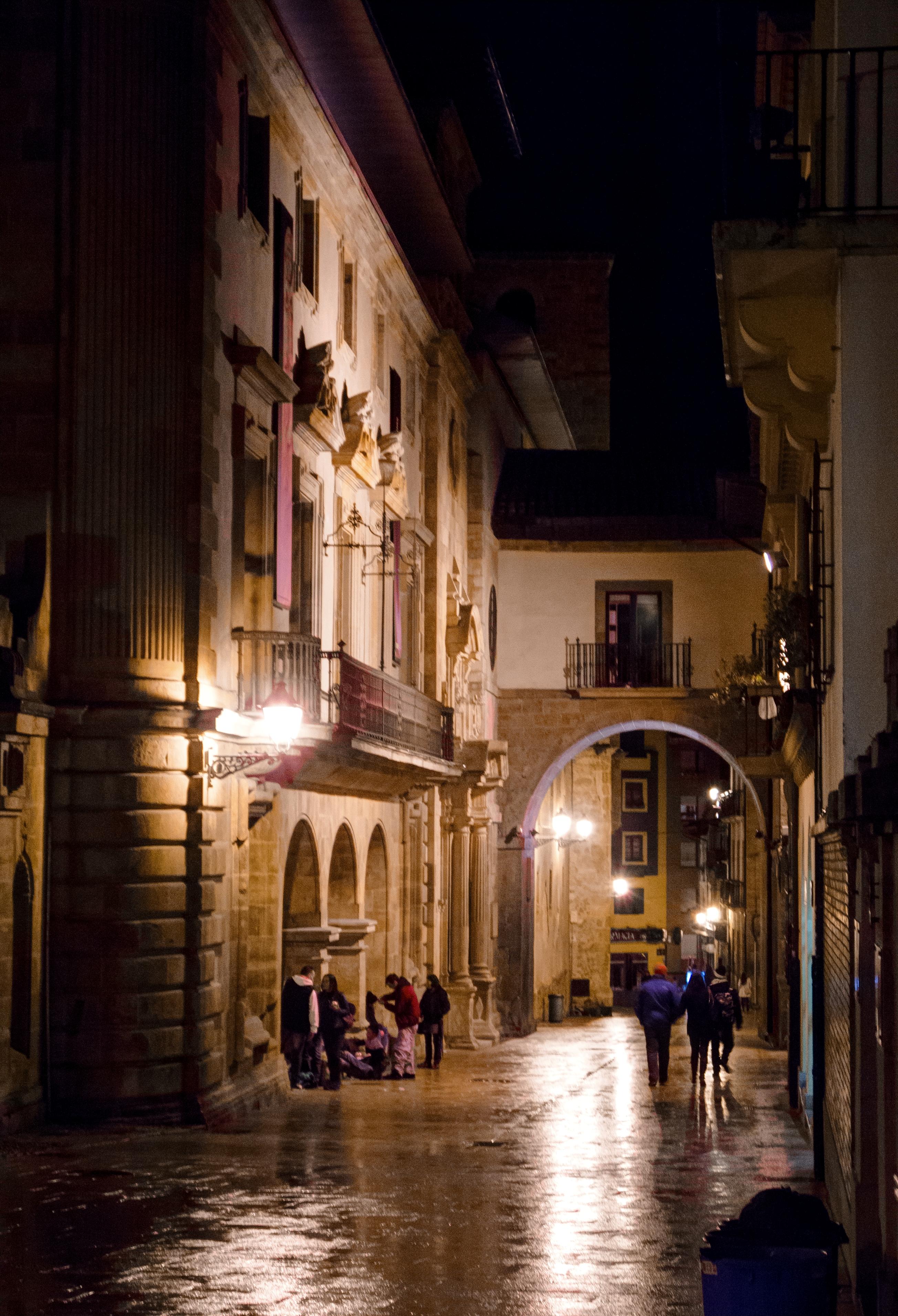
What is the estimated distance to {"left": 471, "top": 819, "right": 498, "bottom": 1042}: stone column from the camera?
113 ft

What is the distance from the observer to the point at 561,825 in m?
44.4

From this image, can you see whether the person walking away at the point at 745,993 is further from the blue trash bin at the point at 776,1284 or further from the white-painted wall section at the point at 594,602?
the blue trash bin at the point at 776,1284

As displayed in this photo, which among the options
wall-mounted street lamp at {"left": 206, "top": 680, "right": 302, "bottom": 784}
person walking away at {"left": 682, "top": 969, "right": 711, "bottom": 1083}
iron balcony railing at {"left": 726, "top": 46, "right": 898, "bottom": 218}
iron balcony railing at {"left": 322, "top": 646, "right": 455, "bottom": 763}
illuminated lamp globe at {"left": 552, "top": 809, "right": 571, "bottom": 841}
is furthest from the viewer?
illuminated lamp globe at {"left": 552, "top": 809, "right": 571, "bottom": 841}

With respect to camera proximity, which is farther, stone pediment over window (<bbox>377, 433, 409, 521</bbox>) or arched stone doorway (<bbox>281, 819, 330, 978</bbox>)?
stone pediment over window (<bbox>377, 433, 409, 521</bbox>)

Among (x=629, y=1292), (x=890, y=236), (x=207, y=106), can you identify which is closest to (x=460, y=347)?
(x=207, y=106)

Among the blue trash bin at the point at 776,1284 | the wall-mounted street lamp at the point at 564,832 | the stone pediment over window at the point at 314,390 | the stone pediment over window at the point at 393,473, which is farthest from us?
the wall-mounted street lamp at the point at 564,832

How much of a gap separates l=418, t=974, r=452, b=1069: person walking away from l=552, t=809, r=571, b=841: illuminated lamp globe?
1631cm

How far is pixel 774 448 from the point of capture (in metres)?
20.6

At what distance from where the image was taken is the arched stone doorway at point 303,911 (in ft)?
76.5

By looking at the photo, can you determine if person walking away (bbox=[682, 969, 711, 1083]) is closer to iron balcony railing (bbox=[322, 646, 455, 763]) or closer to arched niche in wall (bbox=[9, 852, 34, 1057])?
iron balcony railing (bbox=[322, 646, 455, 763])

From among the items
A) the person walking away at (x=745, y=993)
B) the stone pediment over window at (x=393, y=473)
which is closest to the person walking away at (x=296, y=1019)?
the stone pediment over window at (x=393, y=473)

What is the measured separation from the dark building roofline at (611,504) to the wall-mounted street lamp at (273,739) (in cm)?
1925

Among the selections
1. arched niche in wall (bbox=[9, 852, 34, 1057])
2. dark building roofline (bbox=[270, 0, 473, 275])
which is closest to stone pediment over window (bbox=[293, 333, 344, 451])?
dark building roofline (bbox=[270, 0, 473, 275])

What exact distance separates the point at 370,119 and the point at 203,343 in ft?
38.6
